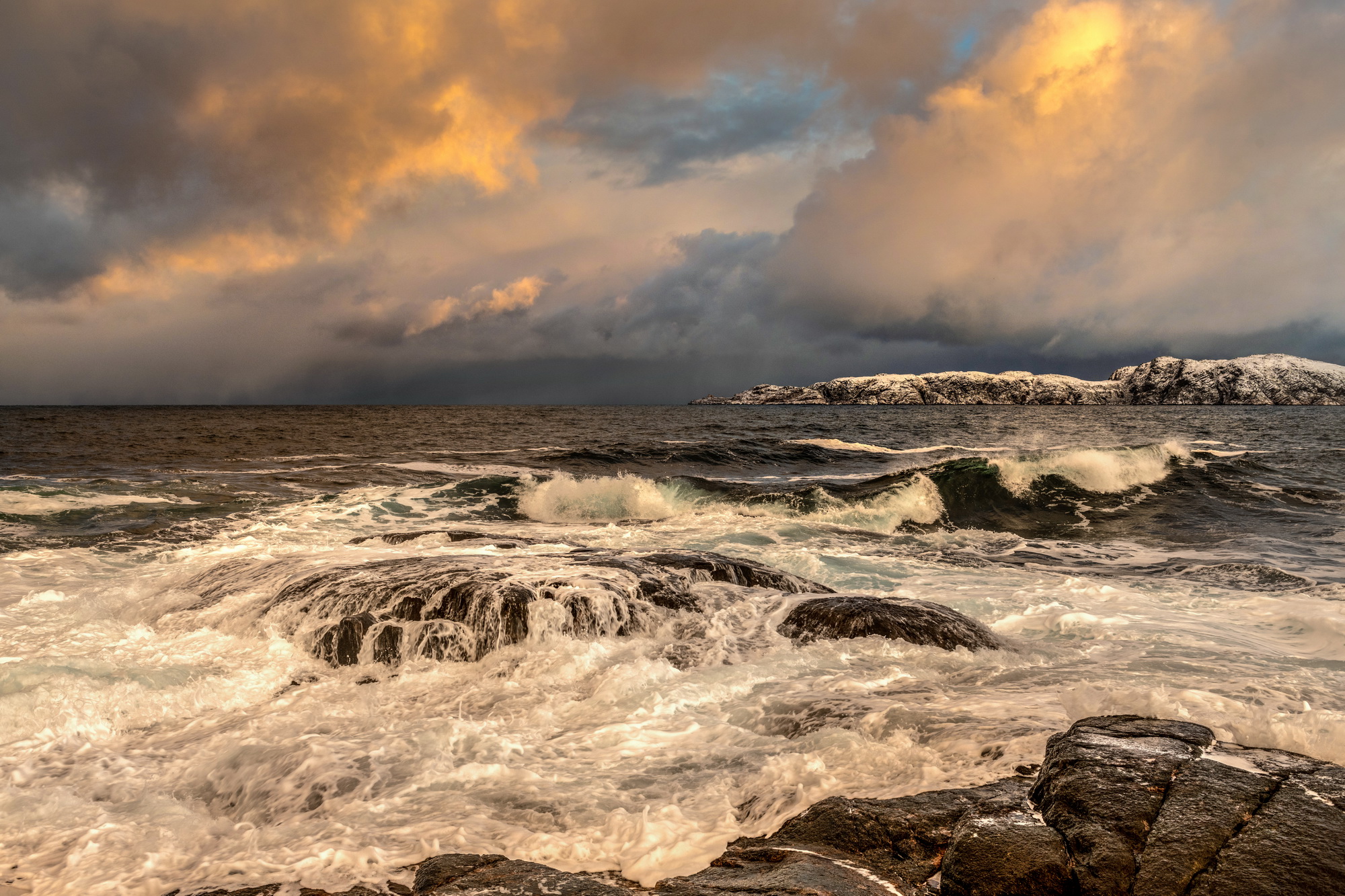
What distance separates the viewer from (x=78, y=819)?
4.12 meters

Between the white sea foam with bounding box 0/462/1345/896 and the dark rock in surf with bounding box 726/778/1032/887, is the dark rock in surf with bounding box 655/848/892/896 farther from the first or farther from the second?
the white sea foam with bounding box 0/462/1345/896

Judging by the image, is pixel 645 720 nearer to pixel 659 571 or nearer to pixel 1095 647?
pixel 659 571

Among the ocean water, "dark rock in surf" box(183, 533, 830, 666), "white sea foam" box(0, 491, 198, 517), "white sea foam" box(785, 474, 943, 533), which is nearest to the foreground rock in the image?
the ocean water

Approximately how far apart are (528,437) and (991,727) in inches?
1713

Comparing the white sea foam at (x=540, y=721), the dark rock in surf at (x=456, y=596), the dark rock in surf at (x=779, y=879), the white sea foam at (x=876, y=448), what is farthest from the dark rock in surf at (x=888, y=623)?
the white sea foam at (x=876, y=448)

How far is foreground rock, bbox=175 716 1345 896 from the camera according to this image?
2699 millimetres

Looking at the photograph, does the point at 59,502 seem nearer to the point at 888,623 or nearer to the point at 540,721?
the point at 540,721

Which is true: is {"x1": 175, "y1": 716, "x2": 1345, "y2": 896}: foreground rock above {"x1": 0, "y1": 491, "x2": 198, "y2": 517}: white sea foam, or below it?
above

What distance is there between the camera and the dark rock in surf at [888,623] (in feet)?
24.0

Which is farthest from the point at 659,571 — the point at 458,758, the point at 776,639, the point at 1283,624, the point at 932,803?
the point at 1283,624

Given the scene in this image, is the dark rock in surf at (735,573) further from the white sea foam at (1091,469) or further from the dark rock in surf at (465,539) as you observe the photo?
the white sea foam at (1091,469)

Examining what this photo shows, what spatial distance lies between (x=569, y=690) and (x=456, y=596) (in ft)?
7.63

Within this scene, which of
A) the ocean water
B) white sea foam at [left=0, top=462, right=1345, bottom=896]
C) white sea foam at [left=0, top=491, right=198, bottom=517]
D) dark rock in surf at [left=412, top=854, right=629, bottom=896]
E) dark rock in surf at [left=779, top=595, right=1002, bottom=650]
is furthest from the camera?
white sea foam at [left=0, top=491, right=198, bottom=517]

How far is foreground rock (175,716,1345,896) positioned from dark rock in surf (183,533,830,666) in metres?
4.16
